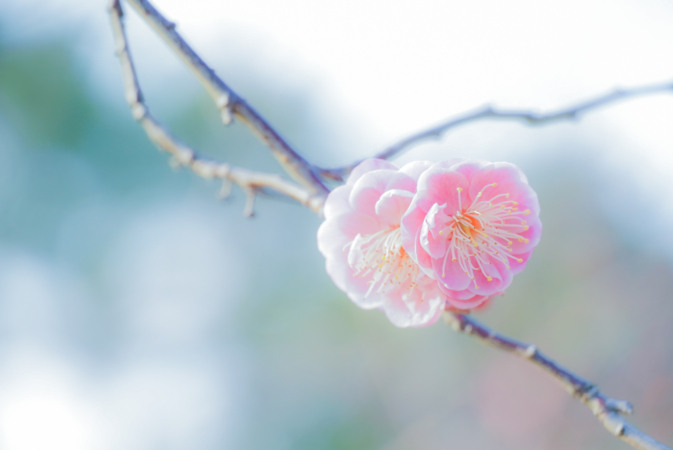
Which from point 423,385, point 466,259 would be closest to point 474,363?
point 423,385

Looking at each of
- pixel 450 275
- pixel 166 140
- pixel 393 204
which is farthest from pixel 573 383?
pixel 166 140

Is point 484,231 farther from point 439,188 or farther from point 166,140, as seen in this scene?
point 166,140

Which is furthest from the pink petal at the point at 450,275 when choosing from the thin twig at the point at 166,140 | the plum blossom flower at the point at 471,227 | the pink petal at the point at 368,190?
the thin twig at the point at 166,140

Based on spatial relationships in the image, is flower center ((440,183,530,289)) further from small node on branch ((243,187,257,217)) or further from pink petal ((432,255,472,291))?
small node on branch ((243,187,257,217))

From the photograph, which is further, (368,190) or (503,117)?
(503,117)

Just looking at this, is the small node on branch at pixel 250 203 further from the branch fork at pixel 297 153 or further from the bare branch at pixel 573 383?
the bare branch at pixel 573 383

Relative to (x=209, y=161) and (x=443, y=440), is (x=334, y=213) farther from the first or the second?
(x=443, y=440)
